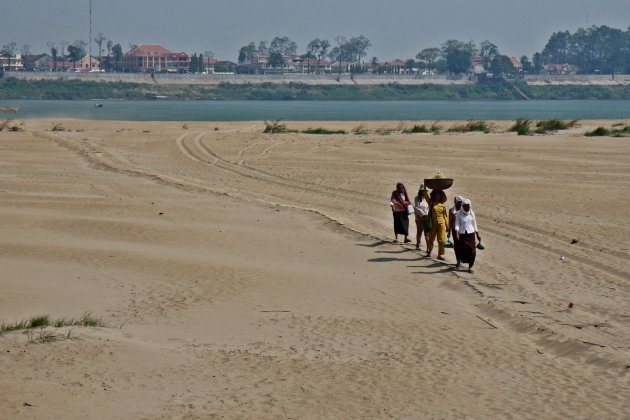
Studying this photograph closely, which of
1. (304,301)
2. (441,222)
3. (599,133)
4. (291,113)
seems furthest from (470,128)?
(291,113)

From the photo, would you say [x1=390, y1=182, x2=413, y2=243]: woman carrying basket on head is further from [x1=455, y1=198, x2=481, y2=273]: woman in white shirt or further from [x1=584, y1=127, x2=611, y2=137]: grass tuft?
[x1=584, y1=127, x2=611, y2=137]: grass tuft

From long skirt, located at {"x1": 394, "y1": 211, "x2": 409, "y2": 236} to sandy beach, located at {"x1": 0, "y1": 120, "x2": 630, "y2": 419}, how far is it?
532mm

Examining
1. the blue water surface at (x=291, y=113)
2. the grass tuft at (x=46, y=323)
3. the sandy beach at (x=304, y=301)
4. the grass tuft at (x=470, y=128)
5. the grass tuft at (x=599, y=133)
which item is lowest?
the blue water surface at (x=291, y=113)

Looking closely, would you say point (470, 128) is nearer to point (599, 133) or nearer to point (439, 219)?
point (599, 133)

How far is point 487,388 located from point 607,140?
30.5 m

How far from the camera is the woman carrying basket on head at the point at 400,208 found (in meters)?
16.0

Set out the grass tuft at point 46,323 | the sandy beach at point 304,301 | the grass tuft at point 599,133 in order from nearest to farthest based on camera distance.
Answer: the sandy beach at point 304,301
the grass tuft at point 46,323
the grass tuft at point 599,133

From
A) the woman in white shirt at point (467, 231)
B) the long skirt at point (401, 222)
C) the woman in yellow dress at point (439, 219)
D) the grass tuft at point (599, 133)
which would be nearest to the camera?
the woman in white shirt at point (467, 231)

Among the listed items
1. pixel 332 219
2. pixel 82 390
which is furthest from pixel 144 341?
pixel 332 219

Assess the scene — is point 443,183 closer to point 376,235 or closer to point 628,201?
point 376,235

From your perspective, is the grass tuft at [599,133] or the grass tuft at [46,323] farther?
the grass tuft at [599,133]

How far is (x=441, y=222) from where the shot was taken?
48.5 feet

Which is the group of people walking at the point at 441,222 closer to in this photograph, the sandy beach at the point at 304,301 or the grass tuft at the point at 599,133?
the sandy beach at the point at 304,301

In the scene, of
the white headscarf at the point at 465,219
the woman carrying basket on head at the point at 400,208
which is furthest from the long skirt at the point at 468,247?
the woman carrying basket on head at the point at 400,208
